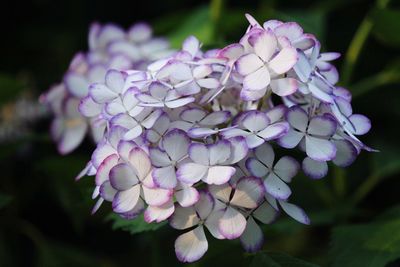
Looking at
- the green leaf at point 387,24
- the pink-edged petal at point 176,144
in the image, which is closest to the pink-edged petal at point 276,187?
the pink-edged petal at point 176,144

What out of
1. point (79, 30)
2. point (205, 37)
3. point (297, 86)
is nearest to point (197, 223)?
point (297, 86)

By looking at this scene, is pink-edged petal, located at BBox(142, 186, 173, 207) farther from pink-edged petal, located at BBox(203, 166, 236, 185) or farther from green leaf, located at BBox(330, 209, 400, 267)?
green leaf, located at BBox(330, 209, 400, 267)

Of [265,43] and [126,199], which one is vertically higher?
[265,43]

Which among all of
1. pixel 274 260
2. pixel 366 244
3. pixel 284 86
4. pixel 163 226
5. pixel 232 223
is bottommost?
pixel 163 226

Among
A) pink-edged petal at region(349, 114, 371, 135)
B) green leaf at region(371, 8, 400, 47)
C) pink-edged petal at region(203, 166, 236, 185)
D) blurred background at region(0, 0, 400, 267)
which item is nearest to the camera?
pink-edged petal at region(203, 166, 236, 185)

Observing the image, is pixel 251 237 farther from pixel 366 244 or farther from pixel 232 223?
pixel 366 244

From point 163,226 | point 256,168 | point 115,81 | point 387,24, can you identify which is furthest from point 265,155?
point 387,24

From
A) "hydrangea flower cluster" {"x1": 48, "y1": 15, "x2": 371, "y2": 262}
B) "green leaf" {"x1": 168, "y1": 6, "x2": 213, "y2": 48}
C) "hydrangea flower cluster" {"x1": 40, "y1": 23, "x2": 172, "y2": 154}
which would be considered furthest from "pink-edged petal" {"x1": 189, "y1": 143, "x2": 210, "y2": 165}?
"green leaf" {"x1": 168, "y1": 6, "x2": 213, "y2": 48}

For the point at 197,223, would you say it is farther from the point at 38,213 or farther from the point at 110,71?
the point at 38,213
